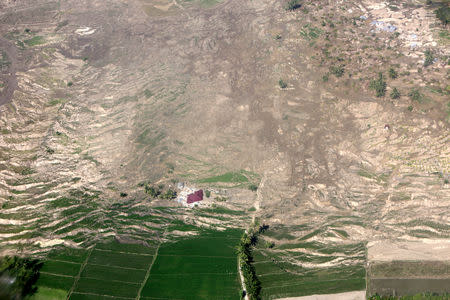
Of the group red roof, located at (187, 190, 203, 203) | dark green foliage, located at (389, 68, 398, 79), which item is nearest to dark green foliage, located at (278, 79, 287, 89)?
dark green foliage, located at (389, 68, 398, 79)

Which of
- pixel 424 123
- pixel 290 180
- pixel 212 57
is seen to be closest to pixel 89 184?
pixel 290 180

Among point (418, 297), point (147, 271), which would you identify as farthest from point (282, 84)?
point (147, 271)

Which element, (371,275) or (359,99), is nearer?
(371,275)

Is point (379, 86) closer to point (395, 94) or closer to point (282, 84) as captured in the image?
point (395, 94)

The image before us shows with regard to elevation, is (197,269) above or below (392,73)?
below

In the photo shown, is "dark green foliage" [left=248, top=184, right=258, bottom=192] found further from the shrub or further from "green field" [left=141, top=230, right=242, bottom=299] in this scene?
the shrub

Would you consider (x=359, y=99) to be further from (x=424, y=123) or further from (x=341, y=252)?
(x=341, y=252)
